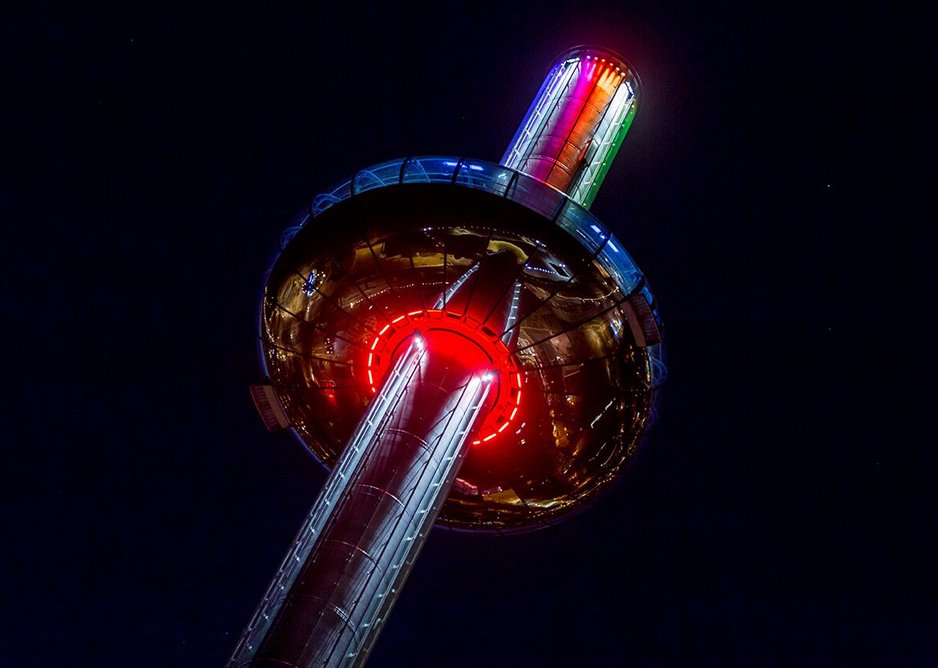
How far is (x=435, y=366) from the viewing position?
49.9 ft

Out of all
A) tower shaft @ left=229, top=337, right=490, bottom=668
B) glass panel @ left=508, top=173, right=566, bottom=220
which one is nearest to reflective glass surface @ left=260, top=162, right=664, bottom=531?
glass panel @ left=508, top=173, right=566, bottom=220

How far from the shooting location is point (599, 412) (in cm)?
1683

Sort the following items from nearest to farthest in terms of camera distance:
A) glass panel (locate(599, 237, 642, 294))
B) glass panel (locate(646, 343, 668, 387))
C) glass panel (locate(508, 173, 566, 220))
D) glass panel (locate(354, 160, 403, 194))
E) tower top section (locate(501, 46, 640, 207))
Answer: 1. glass panel (locate(508, 173, 566, 220))
2. glass panel (locate(599, 237, 642, 294))
3. glass panel (locate(354, 160, 403, 194))
4. glass panel (locate(646, 343, 668, 387))
5. tower top section (locate(501, 46, 640, 207))

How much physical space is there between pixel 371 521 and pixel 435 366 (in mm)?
3394

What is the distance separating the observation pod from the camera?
12719mm

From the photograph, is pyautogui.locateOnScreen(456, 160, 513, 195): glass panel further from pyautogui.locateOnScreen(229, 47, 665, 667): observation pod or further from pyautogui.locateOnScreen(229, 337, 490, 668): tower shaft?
pyautogui.locateOnScreen(229, 337, 490, 668): tower shaft

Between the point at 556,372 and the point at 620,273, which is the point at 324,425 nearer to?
the point at 556,372

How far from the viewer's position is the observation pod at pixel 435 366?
12.7 m

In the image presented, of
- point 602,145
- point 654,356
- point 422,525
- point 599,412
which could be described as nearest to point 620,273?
point 654,356

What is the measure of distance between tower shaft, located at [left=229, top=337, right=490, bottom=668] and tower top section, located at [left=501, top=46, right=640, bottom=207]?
6771 millimetres

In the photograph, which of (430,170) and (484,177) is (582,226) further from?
(430,170)

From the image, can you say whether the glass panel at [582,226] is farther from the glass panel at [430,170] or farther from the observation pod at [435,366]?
the glass panel at [430,170]

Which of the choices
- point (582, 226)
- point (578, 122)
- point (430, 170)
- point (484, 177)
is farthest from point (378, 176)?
point (578, 122)

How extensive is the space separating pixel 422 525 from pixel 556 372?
15.6 feet
